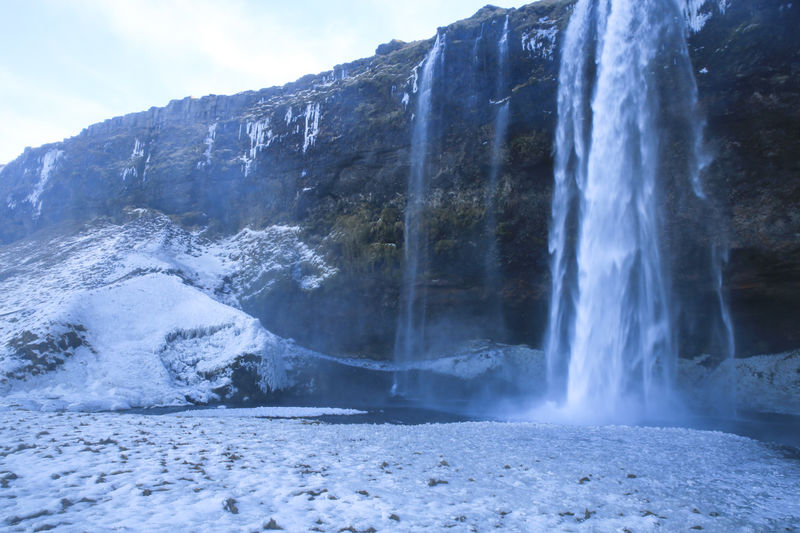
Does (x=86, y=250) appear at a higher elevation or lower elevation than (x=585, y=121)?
lower

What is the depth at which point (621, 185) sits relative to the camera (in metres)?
22.0

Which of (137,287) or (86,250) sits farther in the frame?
(86,250)

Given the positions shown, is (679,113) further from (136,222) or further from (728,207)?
(136,222)

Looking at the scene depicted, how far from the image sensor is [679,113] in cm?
2128

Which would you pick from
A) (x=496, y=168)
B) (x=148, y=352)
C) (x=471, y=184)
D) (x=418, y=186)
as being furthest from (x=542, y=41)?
(x=148, y=352)

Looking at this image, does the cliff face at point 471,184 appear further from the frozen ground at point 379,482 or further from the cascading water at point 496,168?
the frozen ground at point 379,482

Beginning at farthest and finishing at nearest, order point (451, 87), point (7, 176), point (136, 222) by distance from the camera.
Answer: point (7, 176)
point (136, 222)
point (451, 87)

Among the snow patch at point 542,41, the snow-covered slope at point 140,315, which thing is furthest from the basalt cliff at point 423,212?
the snow-covered slope at point 140,315

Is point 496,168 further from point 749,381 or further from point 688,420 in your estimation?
point 749,381

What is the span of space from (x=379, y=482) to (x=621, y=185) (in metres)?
19.8

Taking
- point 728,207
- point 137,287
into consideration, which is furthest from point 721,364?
point 137,287

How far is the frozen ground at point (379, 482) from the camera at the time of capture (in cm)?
505

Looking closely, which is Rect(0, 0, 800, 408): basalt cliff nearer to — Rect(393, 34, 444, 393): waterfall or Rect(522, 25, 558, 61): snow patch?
Rect(522, 25, 558, 61): snow patch

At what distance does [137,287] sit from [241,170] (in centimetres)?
1374
